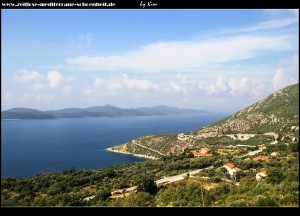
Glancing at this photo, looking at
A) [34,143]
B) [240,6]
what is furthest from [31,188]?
[34,143]

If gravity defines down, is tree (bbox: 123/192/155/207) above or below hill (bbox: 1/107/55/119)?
below

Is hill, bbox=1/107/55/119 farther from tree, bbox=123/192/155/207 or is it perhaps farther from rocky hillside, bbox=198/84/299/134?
tree, bbox=123/192/155/207

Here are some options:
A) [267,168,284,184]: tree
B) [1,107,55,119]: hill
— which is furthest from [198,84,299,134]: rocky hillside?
[1,107,55,119]: hill

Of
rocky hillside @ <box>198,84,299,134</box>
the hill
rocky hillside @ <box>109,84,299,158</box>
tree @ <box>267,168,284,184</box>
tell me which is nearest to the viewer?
tree @ <box>267,168,284,184</box>

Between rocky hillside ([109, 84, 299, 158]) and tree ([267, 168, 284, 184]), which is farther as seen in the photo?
rocky hillside ([109, 84, 299, 158])

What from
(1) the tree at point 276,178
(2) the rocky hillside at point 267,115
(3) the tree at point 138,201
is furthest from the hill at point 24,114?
(3) the tree at point 138,201

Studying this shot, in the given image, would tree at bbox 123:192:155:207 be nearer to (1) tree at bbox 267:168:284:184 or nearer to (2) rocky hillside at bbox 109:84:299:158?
(1) tree at bbox 267:168:284:184

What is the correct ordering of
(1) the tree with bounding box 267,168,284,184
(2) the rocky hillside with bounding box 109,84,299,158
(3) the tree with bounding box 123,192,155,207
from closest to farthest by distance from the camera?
(3) the tree with bounding box 123,192,155,207 < (1) the tree with bounding box 267,168,284,184 < (2) the rocky hillside with bounding box 109,84,299,158

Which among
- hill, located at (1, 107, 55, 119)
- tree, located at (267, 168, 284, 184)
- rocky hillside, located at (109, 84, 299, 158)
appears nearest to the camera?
tree, located at (267, 168, 284, 184)

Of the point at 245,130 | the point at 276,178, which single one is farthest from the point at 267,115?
the point at 276,178

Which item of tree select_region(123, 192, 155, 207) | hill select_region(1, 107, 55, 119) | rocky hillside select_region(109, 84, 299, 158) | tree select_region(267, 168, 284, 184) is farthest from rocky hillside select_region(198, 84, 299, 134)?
hill select_region(1, 107, 55, 119)
